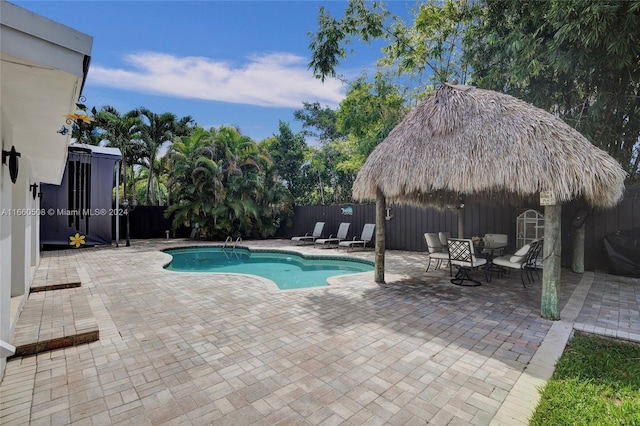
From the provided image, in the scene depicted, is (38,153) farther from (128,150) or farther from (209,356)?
(128,150)

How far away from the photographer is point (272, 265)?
436 inches

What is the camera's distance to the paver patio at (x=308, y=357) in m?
2.34

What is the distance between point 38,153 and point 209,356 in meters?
4.30

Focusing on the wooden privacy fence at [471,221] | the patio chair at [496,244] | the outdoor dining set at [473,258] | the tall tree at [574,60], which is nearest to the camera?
the tall tree at [574,60]

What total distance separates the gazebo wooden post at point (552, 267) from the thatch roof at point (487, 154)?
31cm

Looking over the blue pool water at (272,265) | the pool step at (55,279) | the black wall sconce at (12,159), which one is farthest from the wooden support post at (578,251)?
the pool step at (55,279)

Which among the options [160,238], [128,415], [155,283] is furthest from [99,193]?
[128,415]

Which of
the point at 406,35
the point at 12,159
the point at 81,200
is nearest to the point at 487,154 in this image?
the point at 12,159

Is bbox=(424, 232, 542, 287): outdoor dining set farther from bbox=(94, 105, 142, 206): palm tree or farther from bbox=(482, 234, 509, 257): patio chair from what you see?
bbox=(94, 105, 142, 206): palm tree

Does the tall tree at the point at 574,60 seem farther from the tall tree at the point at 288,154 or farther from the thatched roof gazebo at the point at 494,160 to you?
the tall tree at the point at 288,154

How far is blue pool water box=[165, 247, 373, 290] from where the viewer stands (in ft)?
29.5

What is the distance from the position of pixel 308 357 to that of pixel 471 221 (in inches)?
363

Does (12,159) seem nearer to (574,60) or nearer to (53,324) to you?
(53,324)

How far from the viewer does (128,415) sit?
227 cm
